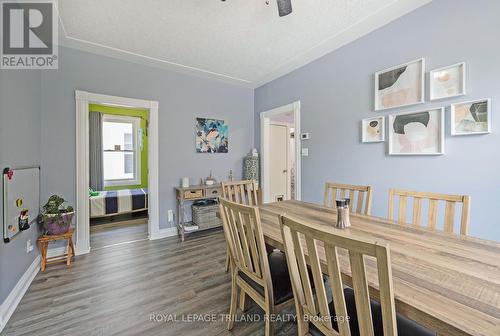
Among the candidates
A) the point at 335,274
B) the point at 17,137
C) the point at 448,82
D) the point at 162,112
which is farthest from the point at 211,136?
the point at 335,274

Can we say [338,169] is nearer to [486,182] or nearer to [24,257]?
[486,182]

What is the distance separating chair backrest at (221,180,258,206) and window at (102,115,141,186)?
4.05 m

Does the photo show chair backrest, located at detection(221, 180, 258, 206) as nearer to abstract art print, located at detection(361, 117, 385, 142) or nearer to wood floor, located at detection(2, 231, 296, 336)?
wood floor, located at detection(2, 231, 296, 336)

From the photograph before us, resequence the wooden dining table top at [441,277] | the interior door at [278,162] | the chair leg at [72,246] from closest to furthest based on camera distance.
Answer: the wooden dining table top at [441,277]
the chair leg at [72,246]
the interior door at [278,162]

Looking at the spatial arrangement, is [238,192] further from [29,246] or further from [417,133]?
[29,246]

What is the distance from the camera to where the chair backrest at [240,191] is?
90.0 inches

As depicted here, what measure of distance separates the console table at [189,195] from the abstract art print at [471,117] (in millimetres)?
2715

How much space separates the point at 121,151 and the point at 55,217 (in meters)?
3.28

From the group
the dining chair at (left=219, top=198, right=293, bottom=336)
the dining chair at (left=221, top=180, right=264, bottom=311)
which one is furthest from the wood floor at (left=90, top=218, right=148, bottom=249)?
the dining chair at (left=219, top=198, right=293, bottom=336)

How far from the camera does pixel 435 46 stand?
Answer: 6.35 feet

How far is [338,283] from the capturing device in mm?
781

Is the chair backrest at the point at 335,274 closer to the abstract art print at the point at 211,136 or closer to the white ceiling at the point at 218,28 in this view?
the white ceiling at the point at 218,28

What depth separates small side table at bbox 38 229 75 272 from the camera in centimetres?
234

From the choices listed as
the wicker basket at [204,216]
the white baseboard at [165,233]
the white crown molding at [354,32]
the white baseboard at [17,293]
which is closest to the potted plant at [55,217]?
the white baseboard at [17,293]
